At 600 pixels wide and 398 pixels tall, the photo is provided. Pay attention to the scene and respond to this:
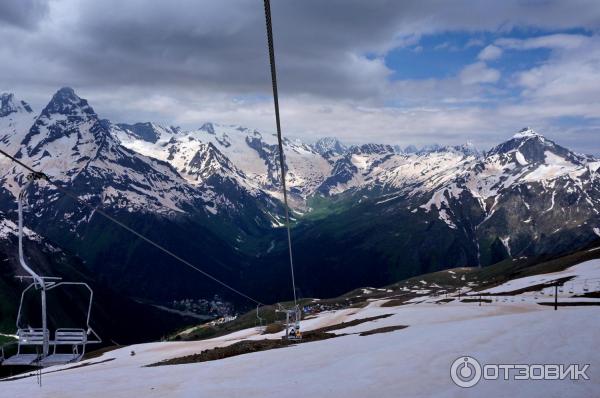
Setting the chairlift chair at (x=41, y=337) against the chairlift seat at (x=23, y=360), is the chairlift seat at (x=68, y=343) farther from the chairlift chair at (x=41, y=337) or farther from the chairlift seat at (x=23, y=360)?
the chairlift seat at (x=23, y=360)

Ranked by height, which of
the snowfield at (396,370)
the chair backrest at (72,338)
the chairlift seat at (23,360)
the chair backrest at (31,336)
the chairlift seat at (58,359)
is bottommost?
the snowfield at (396,370)

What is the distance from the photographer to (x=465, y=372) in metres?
22.4

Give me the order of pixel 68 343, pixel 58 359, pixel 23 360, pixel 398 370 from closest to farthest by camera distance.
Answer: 1. pixel 398 370
2. pixel 23 360
3. pixel 58 359
4. pixel 68 343

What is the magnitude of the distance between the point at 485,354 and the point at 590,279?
88.8m

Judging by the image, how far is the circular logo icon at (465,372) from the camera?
20938mm

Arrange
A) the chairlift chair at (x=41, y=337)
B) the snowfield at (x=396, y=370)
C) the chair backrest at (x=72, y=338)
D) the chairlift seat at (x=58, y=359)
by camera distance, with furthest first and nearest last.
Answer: the chair backrest at (x=72, y=338) → the chairlift seat at (x=58, y=359) → the chairlift chair at (x=41, y=337) → the snowfield at (x=396, y=370)

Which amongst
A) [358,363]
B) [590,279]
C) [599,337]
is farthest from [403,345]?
[590,279]

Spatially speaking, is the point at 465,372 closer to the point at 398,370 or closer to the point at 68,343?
the point at 398,370

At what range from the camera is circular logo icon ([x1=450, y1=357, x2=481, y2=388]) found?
20.9 meters

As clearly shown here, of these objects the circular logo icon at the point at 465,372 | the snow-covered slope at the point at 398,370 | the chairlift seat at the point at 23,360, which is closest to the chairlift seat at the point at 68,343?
the chairlift seat at the point at 23,360

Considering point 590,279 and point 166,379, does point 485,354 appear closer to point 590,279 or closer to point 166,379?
point 166,379

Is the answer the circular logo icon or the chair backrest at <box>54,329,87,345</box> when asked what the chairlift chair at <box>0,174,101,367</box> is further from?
the circular logo icon

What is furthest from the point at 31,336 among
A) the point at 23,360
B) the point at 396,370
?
the point at 396,370

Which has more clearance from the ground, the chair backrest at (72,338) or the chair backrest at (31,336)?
the chair backrest at (31,336)
